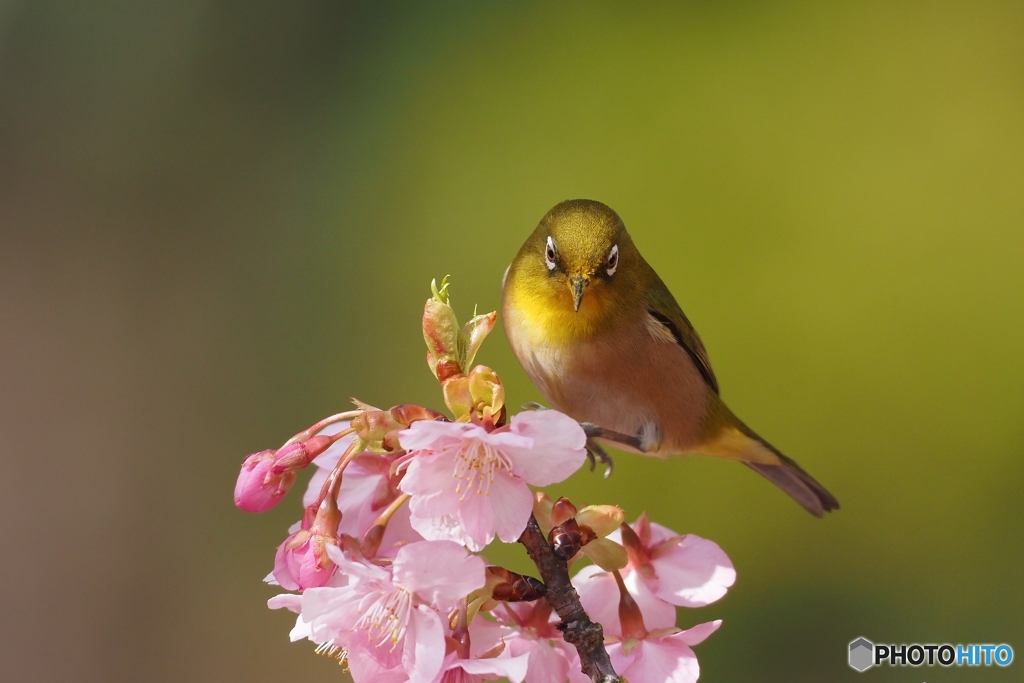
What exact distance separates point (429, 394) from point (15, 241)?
2.23m

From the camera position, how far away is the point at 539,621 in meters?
0.73

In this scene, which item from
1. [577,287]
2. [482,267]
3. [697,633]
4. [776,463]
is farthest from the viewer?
[482,267]

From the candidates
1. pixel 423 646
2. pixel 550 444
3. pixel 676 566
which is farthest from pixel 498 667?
pixel 676 566

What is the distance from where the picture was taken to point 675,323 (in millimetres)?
1550

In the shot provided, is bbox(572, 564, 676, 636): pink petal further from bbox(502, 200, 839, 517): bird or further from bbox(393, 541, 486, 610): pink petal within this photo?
bbox(502, 200, 839, 517): bird

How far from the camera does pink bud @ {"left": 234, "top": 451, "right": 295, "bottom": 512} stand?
2.31 ft

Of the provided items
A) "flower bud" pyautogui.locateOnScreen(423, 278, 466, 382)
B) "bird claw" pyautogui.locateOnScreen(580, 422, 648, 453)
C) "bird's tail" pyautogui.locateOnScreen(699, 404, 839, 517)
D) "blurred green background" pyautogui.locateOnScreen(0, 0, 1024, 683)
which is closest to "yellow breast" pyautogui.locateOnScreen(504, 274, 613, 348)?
"bird claw" pyautogui.locateOnScreen(580, 422, 648, 453)

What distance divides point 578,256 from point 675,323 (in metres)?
0.35

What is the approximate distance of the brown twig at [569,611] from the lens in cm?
66

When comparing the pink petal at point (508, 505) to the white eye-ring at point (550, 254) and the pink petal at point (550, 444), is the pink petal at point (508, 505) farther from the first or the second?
the white eye-ring at point (550, 254)

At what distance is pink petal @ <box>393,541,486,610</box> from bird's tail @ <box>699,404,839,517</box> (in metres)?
1.11

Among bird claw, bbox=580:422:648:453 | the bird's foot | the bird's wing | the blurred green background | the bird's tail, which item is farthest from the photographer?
the blurred green background

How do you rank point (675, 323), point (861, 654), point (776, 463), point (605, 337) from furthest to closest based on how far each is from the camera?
point (861, 654) < point (776, 463) < point (675, 323) < point (605, 337)

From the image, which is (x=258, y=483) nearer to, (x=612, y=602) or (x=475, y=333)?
(x=475, y=333)
